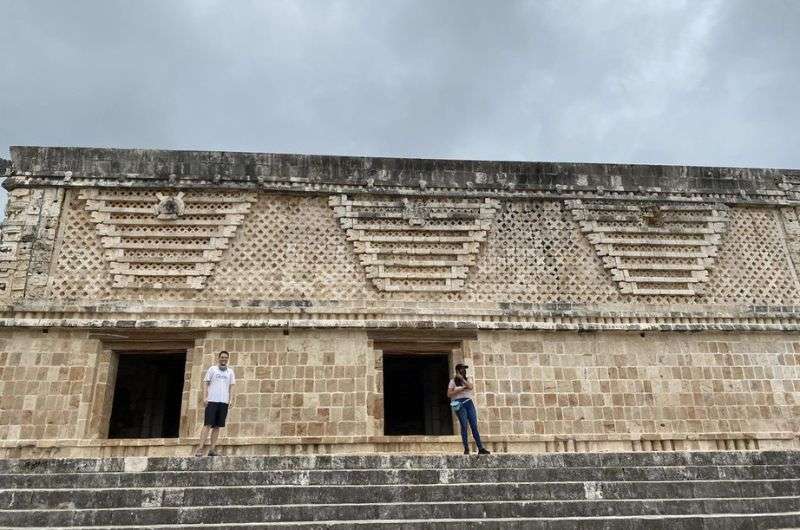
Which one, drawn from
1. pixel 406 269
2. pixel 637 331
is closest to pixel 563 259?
pixel 637 331

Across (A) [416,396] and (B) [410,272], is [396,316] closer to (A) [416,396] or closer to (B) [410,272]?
(B) [410,272]

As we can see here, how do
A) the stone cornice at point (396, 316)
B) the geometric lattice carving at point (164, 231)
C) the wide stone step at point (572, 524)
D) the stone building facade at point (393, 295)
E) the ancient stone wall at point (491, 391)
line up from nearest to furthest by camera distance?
the wide stone step at point (572, 524), the ancient stone wall at point (491, 391), the stone building facade at point (393, 295), the stone cornice at point (396, 316), the geometric lattice carving at point (164, 231)

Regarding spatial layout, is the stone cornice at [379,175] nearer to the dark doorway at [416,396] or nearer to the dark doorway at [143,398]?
the dark doorway at [416,396]

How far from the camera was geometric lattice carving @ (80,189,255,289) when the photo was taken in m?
7.77

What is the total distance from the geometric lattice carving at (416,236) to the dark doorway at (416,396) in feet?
6.54

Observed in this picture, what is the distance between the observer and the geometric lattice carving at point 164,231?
7.77m

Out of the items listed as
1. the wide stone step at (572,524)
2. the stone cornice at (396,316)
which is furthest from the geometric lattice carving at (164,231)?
the wide stone step at (572,524)

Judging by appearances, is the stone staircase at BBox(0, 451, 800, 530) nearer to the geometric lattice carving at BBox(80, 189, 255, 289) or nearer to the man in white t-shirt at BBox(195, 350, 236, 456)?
the man in white t-shirt at BBox(195, 350, 236, 456)

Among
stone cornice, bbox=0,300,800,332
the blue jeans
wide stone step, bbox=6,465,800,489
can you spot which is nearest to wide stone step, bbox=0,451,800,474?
wide stone step, bbox=6,465,800,489

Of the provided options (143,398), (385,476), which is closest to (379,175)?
(385,476)

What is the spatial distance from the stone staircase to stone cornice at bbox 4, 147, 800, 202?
13.7 ft

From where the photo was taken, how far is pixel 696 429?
25.0ft

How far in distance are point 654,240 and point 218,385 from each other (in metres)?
5.67

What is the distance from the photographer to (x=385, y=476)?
15.8 feet
